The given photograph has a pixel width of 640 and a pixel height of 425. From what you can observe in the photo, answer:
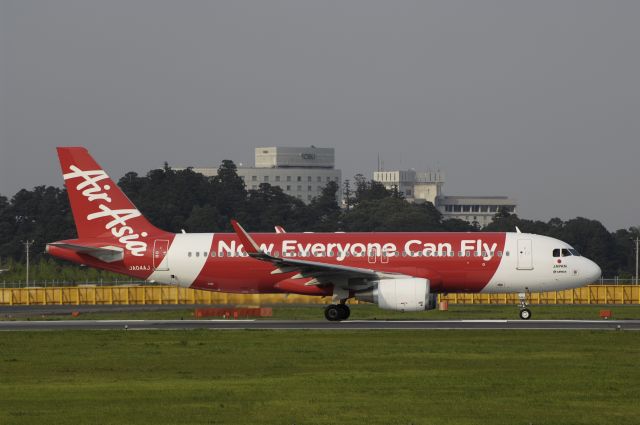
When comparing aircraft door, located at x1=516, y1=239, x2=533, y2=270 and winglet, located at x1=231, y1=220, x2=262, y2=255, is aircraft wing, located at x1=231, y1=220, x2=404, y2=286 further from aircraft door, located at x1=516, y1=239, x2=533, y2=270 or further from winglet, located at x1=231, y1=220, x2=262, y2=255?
aircraft door, located at x1=516, y1=239, x2=533, y2=270

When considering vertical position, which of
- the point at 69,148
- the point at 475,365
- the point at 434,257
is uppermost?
the point at 69,148

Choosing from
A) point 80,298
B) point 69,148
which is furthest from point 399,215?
point 69,148

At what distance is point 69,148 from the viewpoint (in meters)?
51.2

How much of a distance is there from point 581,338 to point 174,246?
19.6 meters

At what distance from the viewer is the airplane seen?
47031 millimetres

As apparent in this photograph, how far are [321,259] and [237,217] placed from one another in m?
130

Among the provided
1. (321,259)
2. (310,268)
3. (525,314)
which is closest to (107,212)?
(321,259)

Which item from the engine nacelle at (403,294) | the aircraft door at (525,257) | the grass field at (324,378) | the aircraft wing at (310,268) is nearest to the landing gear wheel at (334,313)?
the aircraft wing at (310,268)

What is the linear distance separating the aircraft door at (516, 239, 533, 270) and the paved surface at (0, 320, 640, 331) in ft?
7.61

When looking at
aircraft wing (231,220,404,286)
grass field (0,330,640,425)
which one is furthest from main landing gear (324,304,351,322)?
grass field (0,330,640,425)

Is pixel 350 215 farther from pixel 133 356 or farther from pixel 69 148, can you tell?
pixel 133 356

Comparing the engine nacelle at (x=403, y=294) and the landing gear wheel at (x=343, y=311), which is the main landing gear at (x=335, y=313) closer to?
the landing gear wheel at (x=343, y=311)

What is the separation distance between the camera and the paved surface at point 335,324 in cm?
4391

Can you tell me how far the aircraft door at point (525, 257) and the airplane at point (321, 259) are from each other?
1.7 inches
